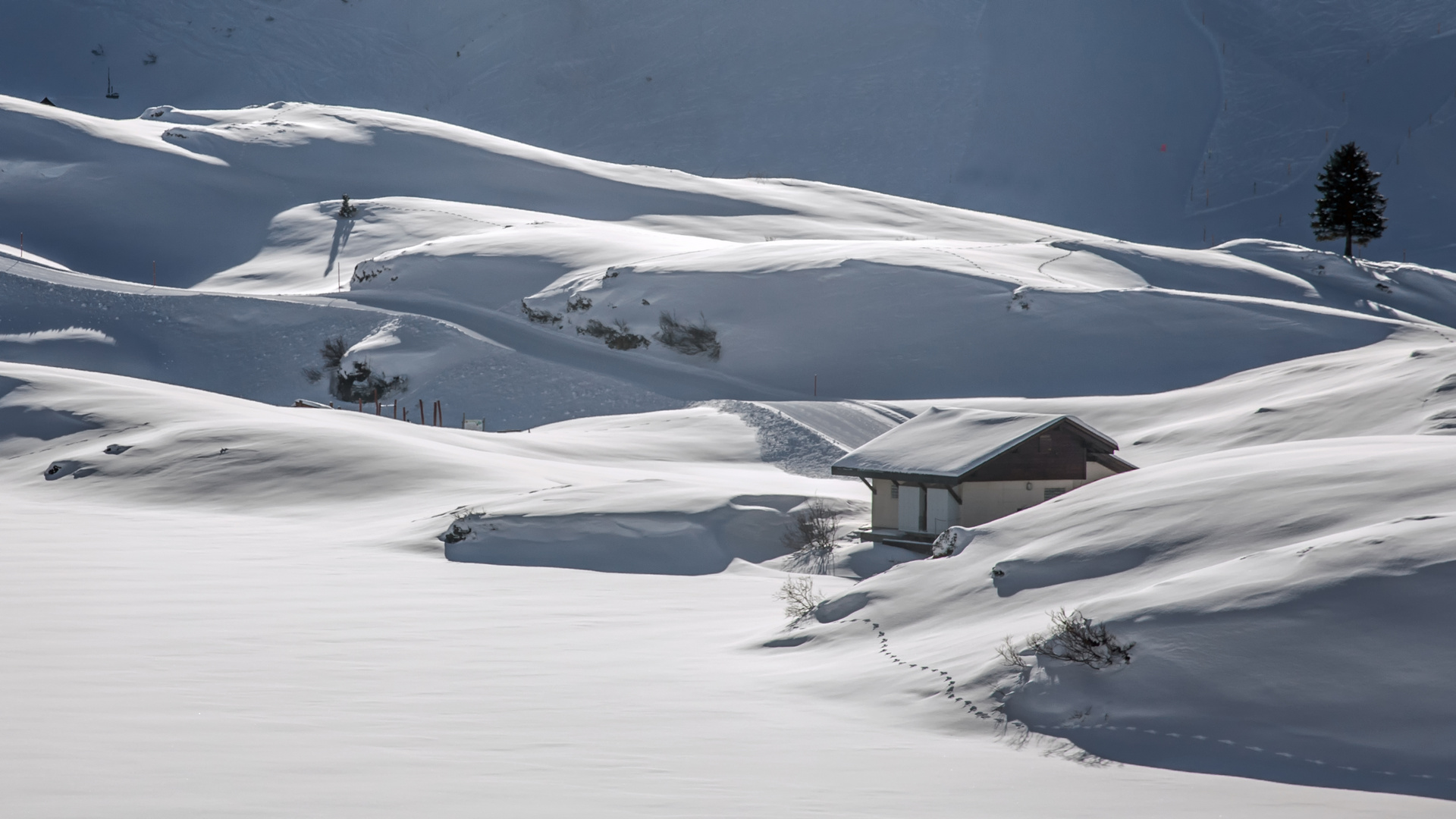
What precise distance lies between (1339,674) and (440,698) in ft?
28.4

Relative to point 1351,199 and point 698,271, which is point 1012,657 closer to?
point 698,271

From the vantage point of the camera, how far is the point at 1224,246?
7706cm

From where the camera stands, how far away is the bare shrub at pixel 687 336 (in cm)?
5666

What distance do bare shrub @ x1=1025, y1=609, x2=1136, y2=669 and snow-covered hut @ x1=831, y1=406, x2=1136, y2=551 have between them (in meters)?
15.0

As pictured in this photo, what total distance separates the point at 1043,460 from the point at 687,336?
29623mm

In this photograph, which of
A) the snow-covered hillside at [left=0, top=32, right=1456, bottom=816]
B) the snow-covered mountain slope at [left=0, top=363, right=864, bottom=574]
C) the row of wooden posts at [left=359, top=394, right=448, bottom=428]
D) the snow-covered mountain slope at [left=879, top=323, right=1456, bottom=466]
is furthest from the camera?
the row of wooden posts at [left=359, top=394, right=448, bottom=428]

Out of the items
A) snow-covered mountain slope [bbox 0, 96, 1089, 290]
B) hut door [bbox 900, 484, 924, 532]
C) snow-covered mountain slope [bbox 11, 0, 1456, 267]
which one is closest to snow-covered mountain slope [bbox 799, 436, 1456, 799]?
hut door [bbox 900, 484, 924, 532]

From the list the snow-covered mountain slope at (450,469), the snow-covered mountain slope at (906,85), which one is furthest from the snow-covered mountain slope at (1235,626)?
the snow-covered mountain slope at (906,85)

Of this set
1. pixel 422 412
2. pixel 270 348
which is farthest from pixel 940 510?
pixel 270 348

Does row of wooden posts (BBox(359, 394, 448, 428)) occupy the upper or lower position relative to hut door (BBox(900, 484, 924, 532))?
upper

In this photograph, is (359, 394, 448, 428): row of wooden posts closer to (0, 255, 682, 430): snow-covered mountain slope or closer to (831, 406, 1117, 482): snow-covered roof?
(0, 255, 682, 430): snow-covered mountain slope

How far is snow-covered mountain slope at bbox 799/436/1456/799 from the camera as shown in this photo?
10969 mm

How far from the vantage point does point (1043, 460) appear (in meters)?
29.1

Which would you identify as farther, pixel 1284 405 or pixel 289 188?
pixel 289 188
